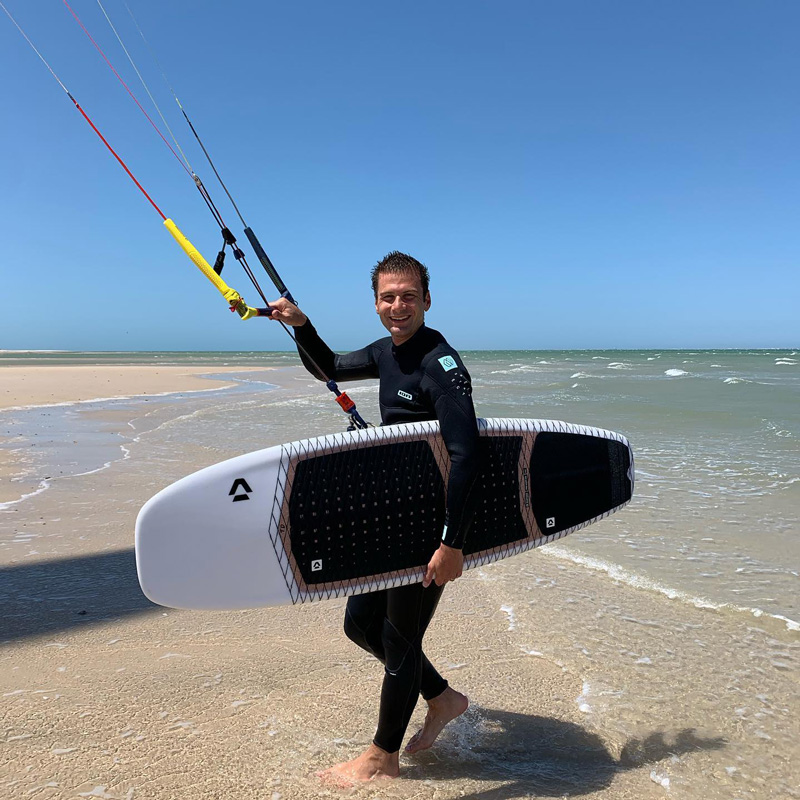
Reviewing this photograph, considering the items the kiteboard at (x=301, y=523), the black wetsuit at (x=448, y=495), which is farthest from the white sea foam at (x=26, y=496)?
the black wetsuit at (x=448, y=495)

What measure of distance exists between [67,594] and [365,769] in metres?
2.39

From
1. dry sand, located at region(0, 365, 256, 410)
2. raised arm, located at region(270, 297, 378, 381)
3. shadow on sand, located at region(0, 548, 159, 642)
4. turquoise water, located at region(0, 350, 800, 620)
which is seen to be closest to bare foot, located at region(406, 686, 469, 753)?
raised arm, located at region(270, 297, 378, 381)

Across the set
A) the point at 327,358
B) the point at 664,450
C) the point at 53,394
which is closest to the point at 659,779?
the point at 327,358

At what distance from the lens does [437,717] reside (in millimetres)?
2449

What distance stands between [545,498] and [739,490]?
15.0ft

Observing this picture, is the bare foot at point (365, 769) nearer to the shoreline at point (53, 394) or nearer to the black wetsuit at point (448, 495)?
the black wetsuit at point (448, 495)

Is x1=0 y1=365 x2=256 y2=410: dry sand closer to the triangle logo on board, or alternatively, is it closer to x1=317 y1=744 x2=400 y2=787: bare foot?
the triangle logo on board

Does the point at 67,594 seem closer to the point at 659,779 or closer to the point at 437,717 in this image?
the point at 437,717

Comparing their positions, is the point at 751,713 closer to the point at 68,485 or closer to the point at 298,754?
the point at 298,754

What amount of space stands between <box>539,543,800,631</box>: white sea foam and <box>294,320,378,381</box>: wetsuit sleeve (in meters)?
2.56

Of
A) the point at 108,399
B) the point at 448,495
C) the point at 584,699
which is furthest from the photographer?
the point at 108,399

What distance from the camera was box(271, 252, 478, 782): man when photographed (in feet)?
6.79

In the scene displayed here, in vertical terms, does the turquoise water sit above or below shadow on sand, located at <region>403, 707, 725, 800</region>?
above

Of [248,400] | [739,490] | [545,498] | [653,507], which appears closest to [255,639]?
[545,498]
